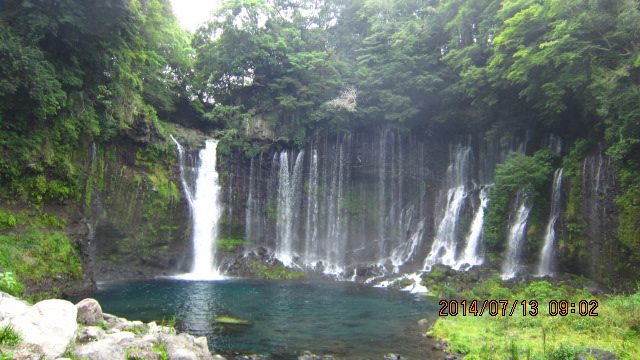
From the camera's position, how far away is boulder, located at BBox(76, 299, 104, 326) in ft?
26.5

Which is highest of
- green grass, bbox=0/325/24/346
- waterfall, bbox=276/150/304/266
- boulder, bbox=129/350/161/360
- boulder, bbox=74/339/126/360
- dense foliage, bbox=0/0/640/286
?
dense foliage, bbox=0/0/640/286

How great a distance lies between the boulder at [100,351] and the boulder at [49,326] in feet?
0.72

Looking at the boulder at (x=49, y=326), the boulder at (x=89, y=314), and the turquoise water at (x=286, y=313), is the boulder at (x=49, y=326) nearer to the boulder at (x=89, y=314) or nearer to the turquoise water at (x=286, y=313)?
the boulder at (x=89, y=314)

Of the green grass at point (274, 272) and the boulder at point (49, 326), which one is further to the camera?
the green grass at point (274, 272)

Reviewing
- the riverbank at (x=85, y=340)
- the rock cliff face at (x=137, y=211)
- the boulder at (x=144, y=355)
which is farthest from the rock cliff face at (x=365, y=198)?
the boulder at (x=144, y=355)

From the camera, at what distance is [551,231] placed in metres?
19.0

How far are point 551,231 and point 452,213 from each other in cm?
668

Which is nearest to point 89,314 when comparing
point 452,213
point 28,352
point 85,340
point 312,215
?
point 85,340

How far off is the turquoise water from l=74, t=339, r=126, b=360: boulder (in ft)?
11.3

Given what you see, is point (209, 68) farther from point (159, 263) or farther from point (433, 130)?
point (433, 130)

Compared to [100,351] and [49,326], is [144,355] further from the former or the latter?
[49,326]

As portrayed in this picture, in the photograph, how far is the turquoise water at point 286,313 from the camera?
9906 millimetres

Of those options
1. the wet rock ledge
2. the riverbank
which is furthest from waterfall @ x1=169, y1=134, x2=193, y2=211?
the wet rock ledge

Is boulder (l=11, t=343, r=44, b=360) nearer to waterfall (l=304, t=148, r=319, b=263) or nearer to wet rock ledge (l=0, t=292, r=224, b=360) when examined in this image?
wet rock ledge (l=0, t=292, r=224, b=360)
